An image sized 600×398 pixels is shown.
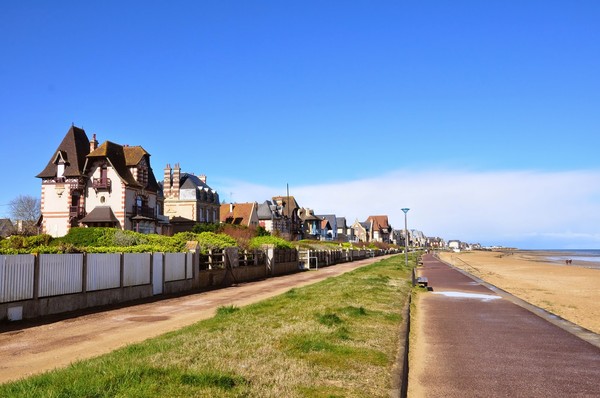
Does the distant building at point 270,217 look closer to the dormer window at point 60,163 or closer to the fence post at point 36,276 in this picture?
the dormer window at point 60,163

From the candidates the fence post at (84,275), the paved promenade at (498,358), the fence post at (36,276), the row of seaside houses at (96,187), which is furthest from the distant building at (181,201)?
the paved promenade at (498,358)

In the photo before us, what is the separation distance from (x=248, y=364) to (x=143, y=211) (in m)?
46.6

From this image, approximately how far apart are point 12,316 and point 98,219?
118ft

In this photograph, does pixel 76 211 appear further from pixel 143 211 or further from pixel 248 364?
pixel 248 364

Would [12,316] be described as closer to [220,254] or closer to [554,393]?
[554,393]

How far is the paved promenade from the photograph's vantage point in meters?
7.14

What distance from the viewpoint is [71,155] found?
4934 centimetres

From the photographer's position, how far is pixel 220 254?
2784 cm

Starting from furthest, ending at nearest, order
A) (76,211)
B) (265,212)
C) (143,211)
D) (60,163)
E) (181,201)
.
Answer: (265,212), (181,201), (143,211), (60,163), (76,211)

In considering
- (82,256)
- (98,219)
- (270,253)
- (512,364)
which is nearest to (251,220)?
(98,219)

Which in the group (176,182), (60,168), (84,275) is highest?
(176,182)

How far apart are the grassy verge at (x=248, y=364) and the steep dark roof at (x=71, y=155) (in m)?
42.6

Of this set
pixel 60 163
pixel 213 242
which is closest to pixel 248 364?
pixel 213 242

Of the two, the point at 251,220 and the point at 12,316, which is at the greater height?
the point at 251,220
